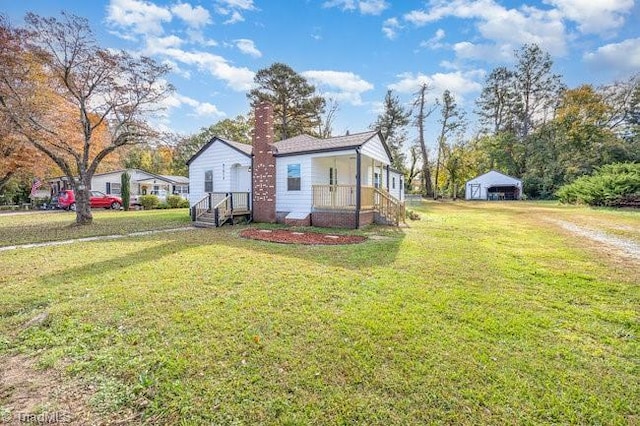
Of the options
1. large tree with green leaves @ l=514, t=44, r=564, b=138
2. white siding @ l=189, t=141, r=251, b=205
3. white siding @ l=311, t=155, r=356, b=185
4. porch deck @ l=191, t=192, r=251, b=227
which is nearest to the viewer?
porch deck @ l=191, t=192, r=251, b=227

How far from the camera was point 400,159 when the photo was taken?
136 ft

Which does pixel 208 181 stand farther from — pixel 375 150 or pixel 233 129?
pixel 233 129

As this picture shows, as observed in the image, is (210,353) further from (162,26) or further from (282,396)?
(162,26)

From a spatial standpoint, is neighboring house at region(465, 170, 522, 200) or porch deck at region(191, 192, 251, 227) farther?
neighboring house at region(465, 170, 522, 200)

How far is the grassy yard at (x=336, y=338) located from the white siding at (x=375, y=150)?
7.06 m

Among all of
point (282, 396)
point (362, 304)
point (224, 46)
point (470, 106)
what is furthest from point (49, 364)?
point (470, 106)

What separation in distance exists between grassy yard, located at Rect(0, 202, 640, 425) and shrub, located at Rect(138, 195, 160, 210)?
66.7ft

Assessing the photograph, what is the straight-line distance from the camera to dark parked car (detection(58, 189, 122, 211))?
21.8m

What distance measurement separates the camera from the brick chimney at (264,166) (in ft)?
43.7

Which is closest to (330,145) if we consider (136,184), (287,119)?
(287,119)

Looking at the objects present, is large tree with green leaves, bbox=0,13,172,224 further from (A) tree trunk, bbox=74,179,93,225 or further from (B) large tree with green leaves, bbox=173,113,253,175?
(B) large tree with green leaves, bbox=173,113,253,175

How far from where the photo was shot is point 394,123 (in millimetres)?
39969
